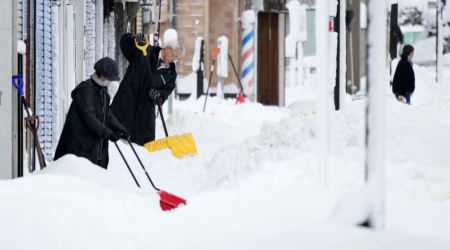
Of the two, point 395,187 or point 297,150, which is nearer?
point 395,187

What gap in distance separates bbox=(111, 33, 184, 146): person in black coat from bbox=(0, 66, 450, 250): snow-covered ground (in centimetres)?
164

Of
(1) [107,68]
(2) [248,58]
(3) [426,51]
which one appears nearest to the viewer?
(1) [107,68]

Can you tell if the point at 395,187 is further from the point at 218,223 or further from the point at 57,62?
the point at 57,62

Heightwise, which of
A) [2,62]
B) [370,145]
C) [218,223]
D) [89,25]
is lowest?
[218,223]

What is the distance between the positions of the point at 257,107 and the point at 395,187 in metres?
11.6

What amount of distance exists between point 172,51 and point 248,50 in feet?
34.1

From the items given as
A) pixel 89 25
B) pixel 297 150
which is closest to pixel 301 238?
pixel 297 150

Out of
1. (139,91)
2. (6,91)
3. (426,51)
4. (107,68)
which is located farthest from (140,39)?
(426,51)

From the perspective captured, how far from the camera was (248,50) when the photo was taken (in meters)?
18.9

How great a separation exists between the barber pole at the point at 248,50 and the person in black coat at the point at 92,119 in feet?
40.6

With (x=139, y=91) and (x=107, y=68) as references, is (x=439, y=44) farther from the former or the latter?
(x=107, y=68)

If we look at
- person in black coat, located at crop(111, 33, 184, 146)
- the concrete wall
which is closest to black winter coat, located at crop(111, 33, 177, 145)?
person in black coat, located at crop(111, 33, 184, 146)

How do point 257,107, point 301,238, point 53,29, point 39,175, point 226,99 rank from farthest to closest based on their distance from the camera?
point 226,99 < point 257,107 < point 53,29 < point 39,175 < point 301,238

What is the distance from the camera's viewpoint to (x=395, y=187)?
494 centimetres
